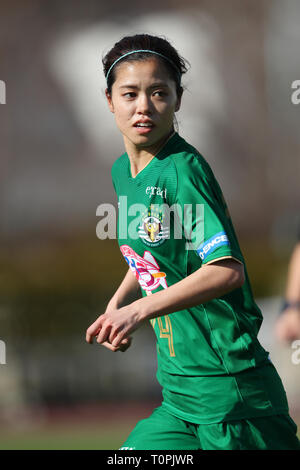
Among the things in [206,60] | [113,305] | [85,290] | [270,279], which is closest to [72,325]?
[85,290]

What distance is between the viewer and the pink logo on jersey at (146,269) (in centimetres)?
257

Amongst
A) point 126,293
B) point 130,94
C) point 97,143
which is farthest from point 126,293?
point 97,143

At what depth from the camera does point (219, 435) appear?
8.13ft

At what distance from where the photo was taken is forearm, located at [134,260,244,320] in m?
2.26

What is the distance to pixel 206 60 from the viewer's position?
448 inches

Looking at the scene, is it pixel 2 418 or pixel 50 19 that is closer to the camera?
pixel 2 418

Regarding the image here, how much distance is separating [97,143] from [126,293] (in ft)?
27.3

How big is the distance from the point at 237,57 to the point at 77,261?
4.09 meters

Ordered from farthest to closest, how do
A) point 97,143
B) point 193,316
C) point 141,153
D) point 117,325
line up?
point 97,143 → point 141,153 → point 193,316 → point 117,325

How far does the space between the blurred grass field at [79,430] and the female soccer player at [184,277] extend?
5353 mm

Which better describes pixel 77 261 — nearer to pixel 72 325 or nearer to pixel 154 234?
pixel 72 325

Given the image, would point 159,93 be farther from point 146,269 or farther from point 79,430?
point 79,430

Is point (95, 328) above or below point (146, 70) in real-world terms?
below
